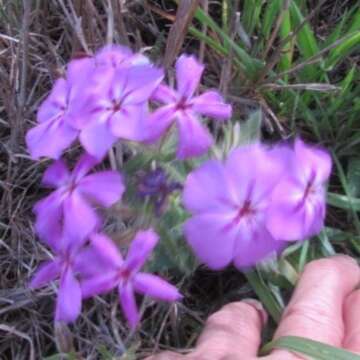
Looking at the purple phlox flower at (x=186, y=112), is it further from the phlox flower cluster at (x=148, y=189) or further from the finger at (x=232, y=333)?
the finger at (x=232, y=333)

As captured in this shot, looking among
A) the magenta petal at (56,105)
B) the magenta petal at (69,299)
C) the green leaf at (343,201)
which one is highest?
the magenta petal at (56,105)

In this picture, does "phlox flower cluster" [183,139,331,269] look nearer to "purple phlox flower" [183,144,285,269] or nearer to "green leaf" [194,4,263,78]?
"purple phlox flower" [183,144,285,269]

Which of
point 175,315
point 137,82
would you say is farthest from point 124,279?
point 175,315

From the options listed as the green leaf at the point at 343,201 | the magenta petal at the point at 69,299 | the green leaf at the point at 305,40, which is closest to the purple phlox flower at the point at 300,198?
the magenta petal at the point at 69,299

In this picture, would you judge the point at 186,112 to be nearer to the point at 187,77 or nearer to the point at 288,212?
the point at 187,77

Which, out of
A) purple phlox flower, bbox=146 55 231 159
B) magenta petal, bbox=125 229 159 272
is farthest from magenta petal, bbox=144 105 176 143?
magenta petal, bbox=125 229 159 272

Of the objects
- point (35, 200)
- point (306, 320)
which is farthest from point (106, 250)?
point (35, 200)
